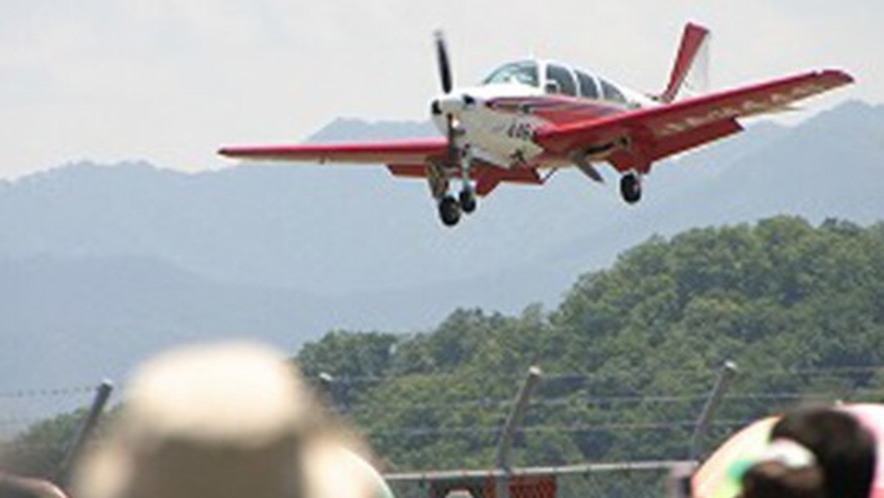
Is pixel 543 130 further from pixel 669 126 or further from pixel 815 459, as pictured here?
pixel 815 459

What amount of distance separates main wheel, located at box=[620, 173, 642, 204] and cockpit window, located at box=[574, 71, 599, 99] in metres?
1.55

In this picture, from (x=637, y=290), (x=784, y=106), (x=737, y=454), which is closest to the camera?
(x=737, y=454)

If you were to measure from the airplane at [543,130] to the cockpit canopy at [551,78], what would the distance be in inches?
0.9

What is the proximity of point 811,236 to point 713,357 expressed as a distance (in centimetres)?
3340

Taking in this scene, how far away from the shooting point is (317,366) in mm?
135125

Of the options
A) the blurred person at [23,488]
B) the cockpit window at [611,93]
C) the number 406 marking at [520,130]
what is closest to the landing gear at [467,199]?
the number 406 marking at [520,130]

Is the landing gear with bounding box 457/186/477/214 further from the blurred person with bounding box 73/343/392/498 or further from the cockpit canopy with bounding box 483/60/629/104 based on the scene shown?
the blurred person with bounding box 73/343/392/498

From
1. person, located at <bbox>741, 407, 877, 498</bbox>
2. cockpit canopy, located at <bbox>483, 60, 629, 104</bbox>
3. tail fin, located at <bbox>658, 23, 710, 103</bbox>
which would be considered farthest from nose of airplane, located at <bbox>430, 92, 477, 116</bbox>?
person, located at <bbox>741, 407, 877, 498</bbox>

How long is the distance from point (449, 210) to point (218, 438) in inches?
1702

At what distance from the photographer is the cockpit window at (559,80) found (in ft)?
166

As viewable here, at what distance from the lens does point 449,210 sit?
4597 cm

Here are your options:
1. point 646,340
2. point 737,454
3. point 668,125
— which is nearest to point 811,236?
point 646,340

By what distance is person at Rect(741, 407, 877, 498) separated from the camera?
3203mm

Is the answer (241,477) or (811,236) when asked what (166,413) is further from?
(811,236)
